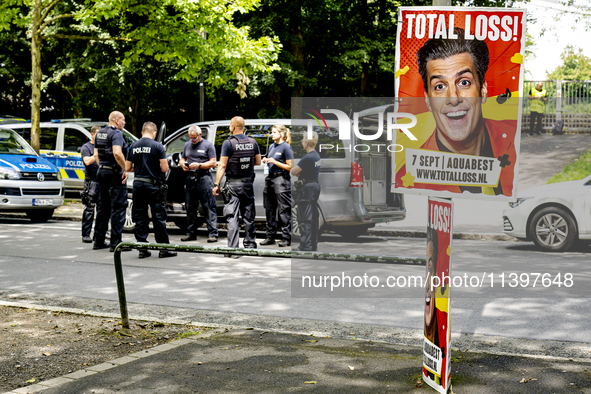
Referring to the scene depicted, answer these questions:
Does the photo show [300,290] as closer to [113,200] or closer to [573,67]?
[113,200]

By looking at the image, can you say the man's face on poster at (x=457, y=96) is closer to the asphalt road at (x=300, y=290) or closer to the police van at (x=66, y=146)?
the asphalt road at (x=300, y=290)

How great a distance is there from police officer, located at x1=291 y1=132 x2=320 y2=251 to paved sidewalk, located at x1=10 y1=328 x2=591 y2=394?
479cm

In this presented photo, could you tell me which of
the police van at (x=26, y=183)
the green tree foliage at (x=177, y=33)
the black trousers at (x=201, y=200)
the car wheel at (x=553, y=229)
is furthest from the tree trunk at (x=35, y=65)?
the car wheel at (x=553, y=229)

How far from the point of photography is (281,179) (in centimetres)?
1069

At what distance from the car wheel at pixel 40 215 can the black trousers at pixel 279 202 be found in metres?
6.19

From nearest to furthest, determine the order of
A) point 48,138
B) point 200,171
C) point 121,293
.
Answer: point 121,293, point 200,171, point 48,138

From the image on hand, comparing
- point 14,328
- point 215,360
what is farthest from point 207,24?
point 215,360

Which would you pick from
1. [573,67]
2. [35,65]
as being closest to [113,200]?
[35,65]

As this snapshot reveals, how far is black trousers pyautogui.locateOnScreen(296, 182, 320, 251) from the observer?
9750mm

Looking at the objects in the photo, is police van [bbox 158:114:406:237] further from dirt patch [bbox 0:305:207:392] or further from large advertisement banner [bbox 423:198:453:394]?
large advertisement banner [bbox 423:198:453:394]

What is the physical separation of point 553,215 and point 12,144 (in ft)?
37.4

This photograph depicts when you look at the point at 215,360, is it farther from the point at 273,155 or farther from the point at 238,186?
the point at 273,155

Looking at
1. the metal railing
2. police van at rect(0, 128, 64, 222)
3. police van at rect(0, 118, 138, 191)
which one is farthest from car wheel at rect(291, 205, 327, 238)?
police van at rect(0, 118, 138, 191)

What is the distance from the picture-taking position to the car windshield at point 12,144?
14.6 m
